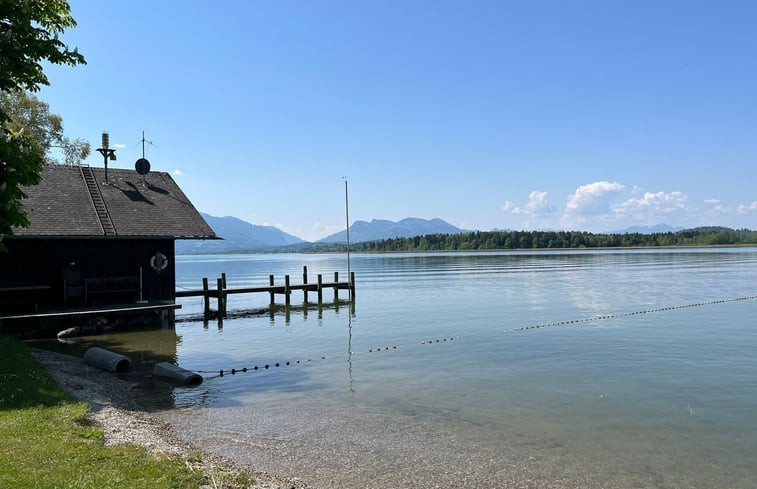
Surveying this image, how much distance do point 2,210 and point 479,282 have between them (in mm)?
51007

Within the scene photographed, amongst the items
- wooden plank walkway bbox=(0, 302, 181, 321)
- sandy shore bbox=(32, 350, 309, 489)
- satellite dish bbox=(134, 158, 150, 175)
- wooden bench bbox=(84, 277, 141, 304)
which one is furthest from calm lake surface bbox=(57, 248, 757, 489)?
satellite dish bbox=(134, 158, 150, 175)

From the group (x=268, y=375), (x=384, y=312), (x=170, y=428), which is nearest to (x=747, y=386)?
(x=268, y=375)

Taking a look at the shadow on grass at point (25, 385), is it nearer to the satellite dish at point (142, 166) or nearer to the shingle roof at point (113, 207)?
the shingle roof at point (113, 207)

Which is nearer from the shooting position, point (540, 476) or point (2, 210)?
point (540, 476)

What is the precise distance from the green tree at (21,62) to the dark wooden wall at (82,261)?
13644 mm

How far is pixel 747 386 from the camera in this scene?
53.7ft

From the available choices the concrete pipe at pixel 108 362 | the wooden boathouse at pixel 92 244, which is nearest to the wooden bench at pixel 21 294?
the wooden boathouse at pixel 92 244

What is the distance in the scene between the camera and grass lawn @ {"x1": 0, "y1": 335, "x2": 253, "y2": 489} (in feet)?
24.9

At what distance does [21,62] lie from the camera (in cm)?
1271

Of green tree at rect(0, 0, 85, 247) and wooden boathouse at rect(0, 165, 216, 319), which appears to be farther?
wooden boathouse at rect(0, 165, 216, 319)

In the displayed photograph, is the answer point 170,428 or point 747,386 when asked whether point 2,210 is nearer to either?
point 170,428

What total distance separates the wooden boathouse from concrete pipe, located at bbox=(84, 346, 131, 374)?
724 cm

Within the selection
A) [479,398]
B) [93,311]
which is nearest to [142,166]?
[93,311]

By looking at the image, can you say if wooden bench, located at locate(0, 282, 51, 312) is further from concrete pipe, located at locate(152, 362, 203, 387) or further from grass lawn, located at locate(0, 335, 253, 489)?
grass lawn, located at locate(0, 335, 253, 489)
